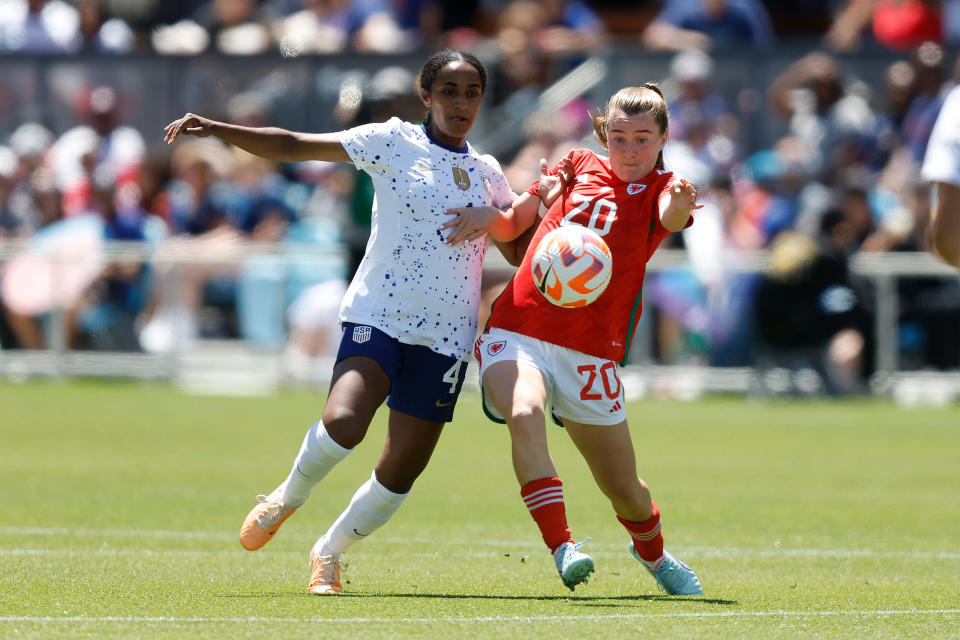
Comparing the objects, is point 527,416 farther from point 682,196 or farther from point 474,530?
point 474,530

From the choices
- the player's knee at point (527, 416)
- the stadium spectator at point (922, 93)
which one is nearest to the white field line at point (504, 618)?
the player's knee at point (527, 416)

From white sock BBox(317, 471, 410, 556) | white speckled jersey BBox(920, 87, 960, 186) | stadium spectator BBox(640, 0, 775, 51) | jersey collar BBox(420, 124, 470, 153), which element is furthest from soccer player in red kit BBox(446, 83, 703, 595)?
stadium spectator BBox(640, 0, 775, 51)

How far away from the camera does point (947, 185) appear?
6.02 metres

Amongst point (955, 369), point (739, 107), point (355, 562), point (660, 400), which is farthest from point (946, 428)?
point (355, 562)

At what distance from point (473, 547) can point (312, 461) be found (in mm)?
1998

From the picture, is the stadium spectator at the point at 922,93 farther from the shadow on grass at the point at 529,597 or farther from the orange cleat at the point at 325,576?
the orange cleat at the point at 325,576

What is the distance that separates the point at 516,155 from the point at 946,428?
20.7 ft

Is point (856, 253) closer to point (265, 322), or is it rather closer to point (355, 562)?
point (265, 322)

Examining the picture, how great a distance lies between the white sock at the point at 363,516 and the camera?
7219 mm

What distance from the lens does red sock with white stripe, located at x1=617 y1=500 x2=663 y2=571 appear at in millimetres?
7238

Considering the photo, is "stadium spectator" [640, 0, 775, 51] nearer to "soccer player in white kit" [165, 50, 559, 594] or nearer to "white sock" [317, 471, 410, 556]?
"soccer player in white kit" [165, 50, 559, 594]

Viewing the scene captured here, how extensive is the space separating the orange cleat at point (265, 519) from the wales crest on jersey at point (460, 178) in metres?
1.53

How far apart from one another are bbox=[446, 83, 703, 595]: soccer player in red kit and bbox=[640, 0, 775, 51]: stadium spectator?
12980 millimetres

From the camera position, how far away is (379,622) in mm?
6105
